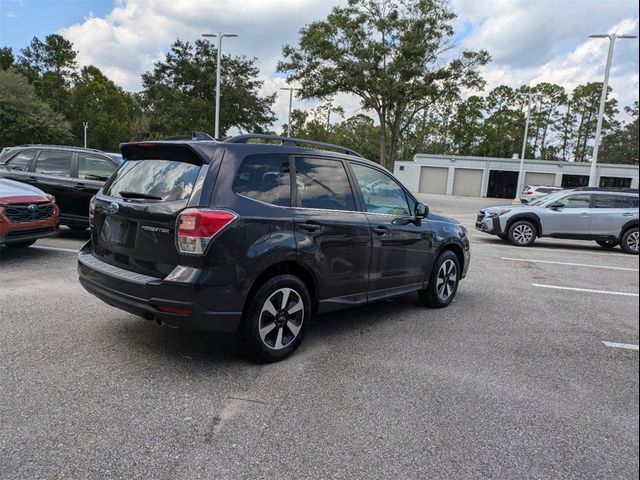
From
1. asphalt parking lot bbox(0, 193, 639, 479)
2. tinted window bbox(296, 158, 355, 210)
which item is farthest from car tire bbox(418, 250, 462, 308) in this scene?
tinted window bbox(296, 158, 355, 210)

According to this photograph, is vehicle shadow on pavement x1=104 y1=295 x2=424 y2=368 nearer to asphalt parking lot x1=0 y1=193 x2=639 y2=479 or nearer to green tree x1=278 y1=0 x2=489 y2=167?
asphalt parking lot x1=0 y1=193 x2=639 y2=479

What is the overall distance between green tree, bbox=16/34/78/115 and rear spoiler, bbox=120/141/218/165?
6769cm

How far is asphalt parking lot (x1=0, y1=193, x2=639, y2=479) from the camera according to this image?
2.54 metres

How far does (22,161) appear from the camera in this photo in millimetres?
9055

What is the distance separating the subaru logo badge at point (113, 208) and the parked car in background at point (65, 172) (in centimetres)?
532

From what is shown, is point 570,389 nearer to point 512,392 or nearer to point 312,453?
point 512,392

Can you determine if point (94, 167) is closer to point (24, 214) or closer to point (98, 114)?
point (24, 214)

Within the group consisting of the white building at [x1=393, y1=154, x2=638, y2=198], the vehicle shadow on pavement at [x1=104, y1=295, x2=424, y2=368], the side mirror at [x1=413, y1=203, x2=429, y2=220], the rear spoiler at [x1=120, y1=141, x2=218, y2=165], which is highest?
the white building at [x1=393, y1=154, x2=638, y2=198]

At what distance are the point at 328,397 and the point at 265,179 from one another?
69.1 inches

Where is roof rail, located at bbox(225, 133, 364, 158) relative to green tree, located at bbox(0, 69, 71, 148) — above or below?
below

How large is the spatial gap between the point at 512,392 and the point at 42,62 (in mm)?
83264

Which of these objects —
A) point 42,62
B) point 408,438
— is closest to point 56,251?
point 408,438

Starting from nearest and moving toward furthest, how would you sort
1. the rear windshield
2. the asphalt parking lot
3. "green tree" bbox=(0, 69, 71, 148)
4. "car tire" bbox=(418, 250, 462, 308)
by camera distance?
the asphalt parking lot, the rear windshield, "car tire" bbox=(418, 250, 462, 308), "green tree" bbox=(0, 69, 71, 148)

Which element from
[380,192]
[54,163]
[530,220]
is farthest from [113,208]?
[530,220]
